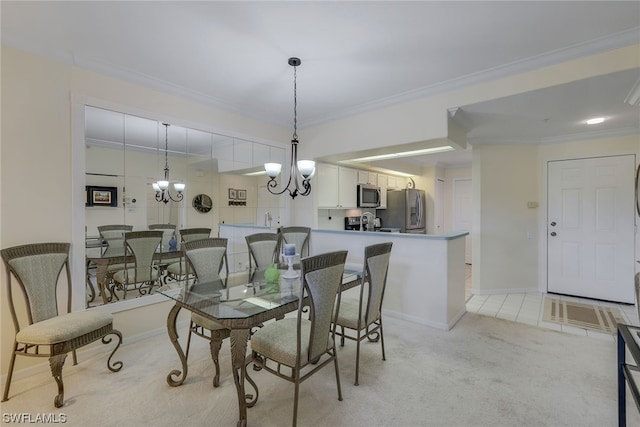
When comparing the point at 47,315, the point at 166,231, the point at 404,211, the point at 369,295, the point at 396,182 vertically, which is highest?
the point at 396,182

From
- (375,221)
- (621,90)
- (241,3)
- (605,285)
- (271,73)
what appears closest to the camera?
(241,3)

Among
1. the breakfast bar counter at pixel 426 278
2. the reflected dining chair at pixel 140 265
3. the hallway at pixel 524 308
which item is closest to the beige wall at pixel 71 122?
the reflected dining chair at pixel 140 265

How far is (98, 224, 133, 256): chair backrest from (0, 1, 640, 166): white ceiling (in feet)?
4.65

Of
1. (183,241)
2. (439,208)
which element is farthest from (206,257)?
(439,208)

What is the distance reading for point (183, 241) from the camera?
3.14m

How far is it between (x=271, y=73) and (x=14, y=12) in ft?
5.86

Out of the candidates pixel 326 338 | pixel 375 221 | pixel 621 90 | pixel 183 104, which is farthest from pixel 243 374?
pixel 375 221

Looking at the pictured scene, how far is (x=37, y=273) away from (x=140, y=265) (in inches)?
29.9

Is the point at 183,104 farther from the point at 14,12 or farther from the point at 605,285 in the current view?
the point at 605,285

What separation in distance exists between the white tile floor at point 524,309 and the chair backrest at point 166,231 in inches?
148

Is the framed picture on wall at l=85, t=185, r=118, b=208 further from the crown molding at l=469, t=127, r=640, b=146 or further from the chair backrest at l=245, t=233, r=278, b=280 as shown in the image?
the crown molding at l=469, t=127, r=640, b=146

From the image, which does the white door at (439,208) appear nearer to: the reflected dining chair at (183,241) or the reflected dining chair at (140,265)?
the reflected dining chair at (183,241)

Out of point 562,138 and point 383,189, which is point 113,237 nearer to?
point 383,189

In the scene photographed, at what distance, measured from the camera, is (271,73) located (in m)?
2.74
